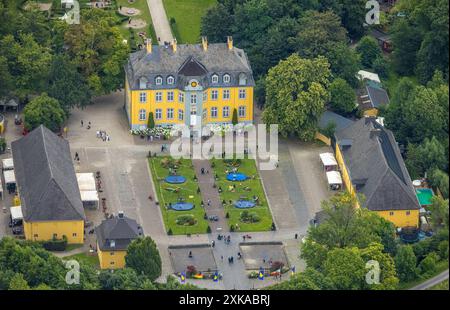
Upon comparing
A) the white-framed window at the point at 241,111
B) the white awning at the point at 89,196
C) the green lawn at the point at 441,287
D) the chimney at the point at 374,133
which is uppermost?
the green lawn at the point at 441,287

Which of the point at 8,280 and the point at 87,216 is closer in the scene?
the point at 8,280

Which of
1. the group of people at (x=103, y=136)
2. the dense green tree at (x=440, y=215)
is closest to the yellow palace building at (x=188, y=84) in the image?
the group of people at (x=103, y=136)

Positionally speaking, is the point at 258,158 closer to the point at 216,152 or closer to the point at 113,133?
the point at 216,152

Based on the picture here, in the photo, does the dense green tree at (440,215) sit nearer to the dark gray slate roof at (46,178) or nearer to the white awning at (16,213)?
the dark gray slate roof at (46,178)

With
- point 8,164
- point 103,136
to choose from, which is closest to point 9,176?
point 8,164

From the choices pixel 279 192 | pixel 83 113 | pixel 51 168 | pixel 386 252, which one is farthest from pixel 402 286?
pixel 83 113

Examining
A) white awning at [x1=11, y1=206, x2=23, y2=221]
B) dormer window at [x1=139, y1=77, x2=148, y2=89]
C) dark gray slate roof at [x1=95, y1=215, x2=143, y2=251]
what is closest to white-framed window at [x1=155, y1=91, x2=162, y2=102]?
dormer window at [x1=139, y1=77, x2=148, y2=89]
